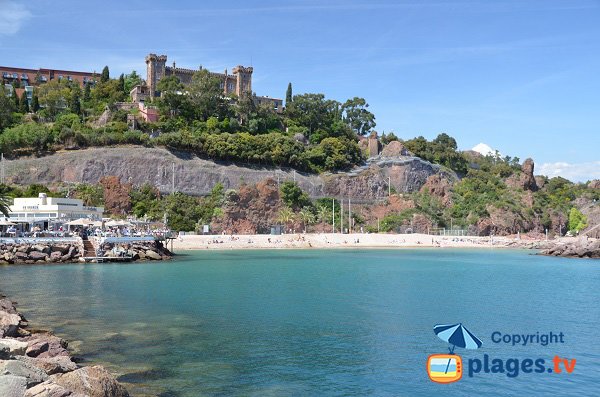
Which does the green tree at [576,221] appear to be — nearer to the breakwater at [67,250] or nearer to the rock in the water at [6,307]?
the breakwater at [67,250]

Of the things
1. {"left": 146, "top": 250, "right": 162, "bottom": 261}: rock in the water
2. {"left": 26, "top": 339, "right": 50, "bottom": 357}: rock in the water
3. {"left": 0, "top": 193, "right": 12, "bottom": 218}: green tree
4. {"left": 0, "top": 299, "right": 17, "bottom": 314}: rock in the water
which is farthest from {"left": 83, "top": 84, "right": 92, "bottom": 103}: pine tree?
{"left": 26, "top": 339, "right": 50, "bottom": 357}: rock in the water

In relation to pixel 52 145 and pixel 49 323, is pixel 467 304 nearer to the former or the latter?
pixel 49 323

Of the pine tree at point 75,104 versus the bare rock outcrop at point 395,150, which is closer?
the pine tree at point 75,104

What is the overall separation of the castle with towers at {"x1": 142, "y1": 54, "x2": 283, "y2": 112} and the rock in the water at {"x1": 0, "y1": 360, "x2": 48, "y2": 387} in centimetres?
9371

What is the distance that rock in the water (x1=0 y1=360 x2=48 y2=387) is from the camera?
10.4 m

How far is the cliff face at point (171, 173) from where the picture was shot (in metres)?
78.6

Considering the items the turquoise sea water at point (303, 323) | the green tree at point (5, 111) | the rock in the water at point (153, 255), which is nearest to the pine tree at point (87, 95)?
the green tree at point (5, 111)

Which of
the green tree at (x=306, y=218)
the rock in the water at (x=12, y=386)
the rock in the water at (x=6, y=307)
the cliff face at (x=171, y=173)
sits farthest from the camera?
the green tree at (x=306, y=218)

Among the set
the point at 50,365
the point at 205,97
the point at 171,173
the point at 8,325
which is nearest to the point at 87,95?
the point at 205,97

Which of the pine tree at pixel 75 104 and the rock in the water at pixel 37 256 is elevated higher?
the pine tree at pixel 75 104

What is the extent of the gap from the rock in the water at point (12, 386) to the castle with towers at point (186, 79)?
94.7m

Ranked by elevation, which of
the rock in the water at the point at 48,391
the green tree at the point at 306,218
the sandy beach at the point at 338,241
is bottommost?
the rock in the water at the point at 48,391

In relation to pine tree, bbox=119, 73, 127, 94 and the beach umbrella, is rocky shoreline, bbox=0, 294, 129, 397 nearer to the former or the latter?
the beach umbrella

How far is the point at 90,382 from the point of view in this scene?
1111 cm
